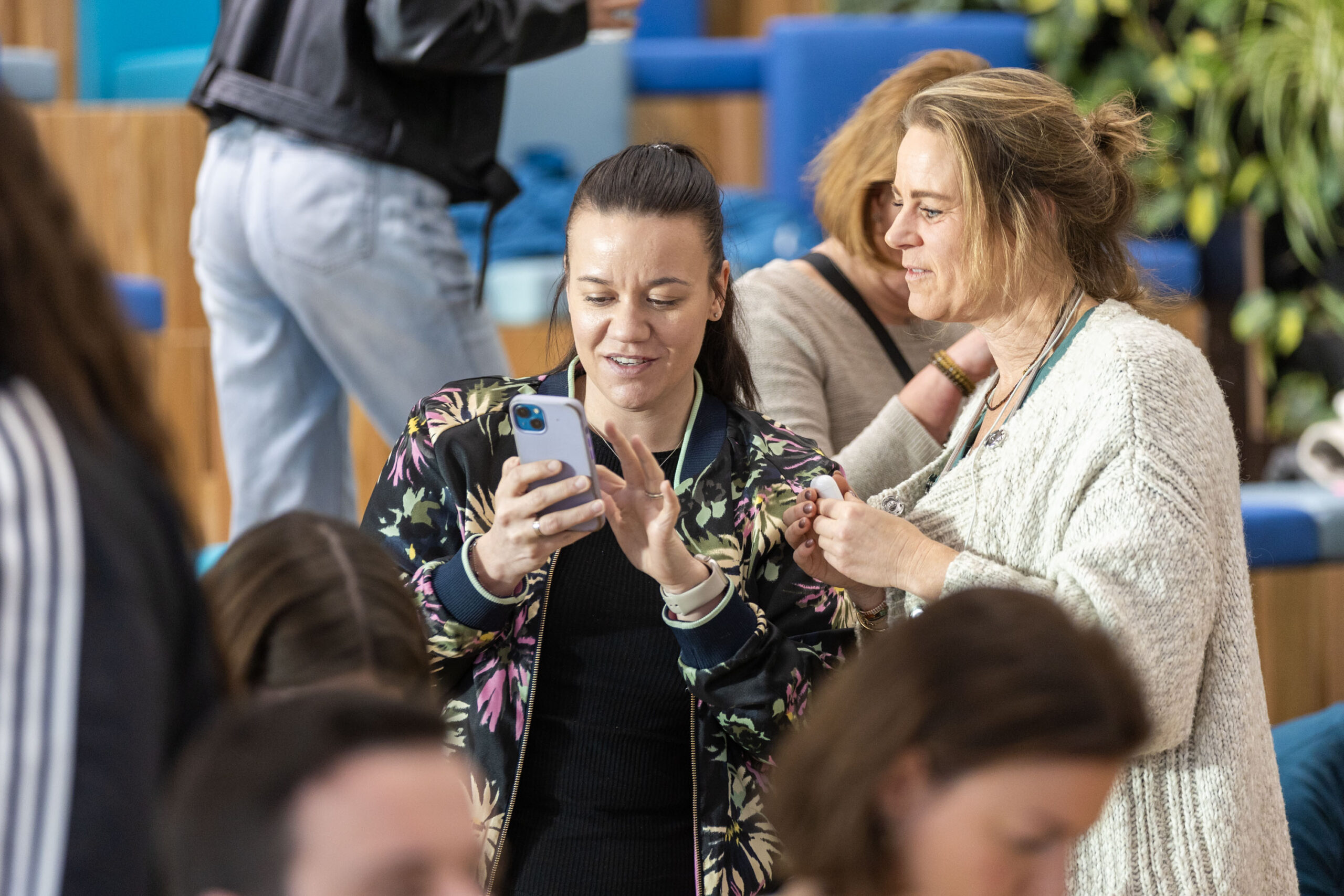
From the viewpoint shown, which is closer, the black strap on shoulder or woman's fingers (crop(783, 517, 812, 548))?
woman's fingers (crop(783, 517, 812, 548))

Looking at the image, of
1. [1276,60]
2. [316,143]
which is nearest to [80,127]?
[316,143]

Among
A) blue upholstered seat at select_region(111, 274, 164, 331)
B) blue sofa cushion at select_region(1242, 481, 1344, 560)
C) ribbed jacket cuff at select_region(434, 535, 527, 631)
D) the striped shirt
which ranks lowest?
blue upholstered seat at select_region(111, 274, 164, 331)

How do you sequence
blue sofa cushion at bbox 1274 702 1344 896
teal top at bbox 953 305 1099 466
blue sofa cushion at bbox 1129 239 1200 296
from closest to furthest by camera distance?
1. teal top at bbox 953 305 1099 466
2. blue sofa cushion at bbox 1274 702 1344 896
3. blue sofa cushion at bbox 1129 239 1200 296

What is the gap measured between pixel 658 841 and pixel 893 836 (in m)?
0.66

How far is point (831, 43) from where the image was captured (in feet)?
13.1

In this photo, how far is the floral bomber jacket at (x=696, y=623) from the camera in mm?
1332

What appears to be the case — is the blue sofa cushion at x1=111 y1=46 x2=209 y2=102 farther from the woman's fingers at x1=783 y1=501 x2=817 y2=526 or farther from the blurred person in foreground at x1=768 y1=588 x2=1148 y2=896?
the blurred person in foreground at x1=768 y1=588 x2=1148 y2=896

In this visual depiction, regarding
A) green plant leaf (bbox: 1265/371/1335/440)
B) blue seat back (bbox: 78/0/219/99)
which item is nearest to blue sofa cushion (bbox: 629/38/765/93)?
blue seat back (bbox: 78/0/219/99)

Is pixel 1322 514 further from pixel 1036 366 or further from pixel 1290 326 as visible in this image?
pixel 1290 326

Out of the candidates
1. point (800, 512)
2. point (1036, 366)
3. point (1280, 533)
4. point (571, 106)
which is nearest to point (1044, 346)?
point (1036, 366)

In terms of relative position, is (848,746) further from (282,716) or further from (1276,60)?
(1276,60)

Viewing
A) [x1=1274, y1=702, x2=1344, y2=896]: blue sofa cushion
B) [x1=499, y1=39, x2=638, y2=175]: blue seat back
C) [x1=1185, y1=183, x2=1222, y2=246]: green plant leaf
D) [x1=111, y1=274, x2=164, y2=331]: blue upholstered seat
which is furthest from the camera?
[x1=1185, y1=183, x2=1222, y2=246]: green plant leaf

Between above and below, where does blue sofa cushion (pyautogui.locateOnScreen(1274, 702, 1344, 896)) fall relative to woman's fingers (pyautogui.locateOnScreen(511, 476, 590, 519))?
below

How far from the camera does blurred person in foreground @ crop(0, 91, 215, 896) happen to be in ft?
2.00
